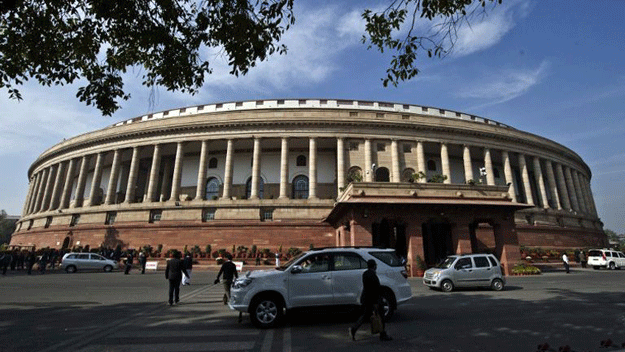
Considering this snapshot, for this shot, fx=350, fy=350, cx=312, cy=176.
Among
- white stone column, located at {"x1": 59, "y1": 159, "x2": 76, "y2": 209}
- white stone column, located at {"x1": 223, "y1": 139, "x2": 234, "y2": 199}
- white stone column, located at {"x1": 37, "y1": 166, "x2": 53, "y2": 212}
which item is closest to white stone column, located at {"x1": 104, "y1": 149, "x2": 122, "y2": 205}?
white stone column, located at {"x1": 59, "y1": 159, "x2": 76, "y2": 209}

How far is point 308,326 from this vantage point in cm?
816

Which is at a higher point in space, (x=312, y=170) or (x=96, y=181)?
(x=96, y=181)

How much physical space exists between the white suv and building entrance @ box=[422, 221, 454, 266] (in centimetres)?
1984

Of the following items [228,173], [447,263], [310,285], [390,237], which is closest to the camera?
[310,285]

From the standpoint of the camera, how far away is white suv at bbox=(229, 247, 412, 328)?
8016 millimetres

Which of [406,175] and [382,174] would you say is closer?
[406,175]

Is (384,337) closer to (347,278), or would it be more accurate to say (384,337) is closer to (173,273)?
(347,278)

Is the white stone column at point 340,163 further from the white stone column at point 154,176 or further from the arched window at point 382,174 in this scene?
the white stone column at point 154,176

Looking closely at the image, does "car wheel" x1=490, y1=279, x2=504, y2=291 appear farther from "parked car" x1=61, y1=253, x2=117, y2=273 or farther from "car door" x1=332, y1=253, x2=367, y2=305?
"parked car" x1=61, y1=253, x2=117, y2=273

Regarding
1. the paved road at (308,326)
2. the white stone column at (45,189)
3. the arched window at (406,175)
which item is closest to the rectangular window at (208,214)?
the arched window at (406,175)

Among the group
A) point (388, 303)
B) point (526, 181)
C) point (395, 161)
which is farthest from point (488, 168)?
point (388, 303)

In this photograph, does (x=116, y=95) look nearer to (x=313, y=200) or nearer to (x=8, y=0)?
(x=8, y=0)

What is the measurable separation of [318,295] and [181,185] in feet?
126

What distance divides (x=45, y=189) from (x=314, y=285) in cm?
5934
